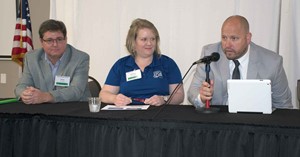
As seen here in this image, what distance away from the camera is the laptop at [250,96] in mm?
2002

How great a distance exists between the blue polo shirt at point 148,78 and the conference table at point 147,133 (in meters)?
0.59

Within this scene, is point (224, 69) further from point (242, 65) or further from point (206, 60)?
point (206, 60)

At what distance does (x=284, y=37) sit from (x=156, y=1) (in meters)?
1.59

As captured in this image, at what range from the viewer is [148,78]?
285 cm

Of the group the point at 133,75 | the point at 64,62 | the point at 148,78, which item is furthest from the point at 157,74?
the point at 64,62

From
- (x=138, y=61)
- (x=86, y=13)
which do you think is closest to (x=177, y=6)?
Answer: (x=86, y=13)

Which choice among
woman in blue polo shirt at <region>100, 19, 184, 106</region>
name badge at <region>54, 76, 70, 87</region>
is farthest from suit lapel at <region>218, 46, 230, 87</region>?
name badge at <region>54, 76, 70, 87</region>

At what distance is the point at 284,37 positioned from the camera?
159 inches

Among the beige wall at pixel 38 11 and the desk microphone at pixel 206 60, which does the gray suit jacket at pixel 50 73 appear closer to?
the desk microphone at pixel 206 60

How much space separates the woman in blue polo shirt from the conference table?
0.59 metres

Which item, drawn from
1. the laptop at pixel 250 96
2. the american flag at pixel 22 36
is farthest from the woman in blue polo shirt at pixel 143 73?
the american flag at pixel 22 36

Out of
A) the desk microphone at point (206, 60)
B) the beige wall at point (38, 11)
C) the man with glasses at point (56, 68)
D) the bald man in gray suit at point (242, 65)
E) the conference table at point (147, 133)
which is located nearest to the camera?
the conference table at point (147, 133)

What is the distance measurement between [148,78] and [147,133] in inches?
38.4

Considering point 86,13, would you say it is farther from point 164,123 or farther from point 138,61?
point 164,123
